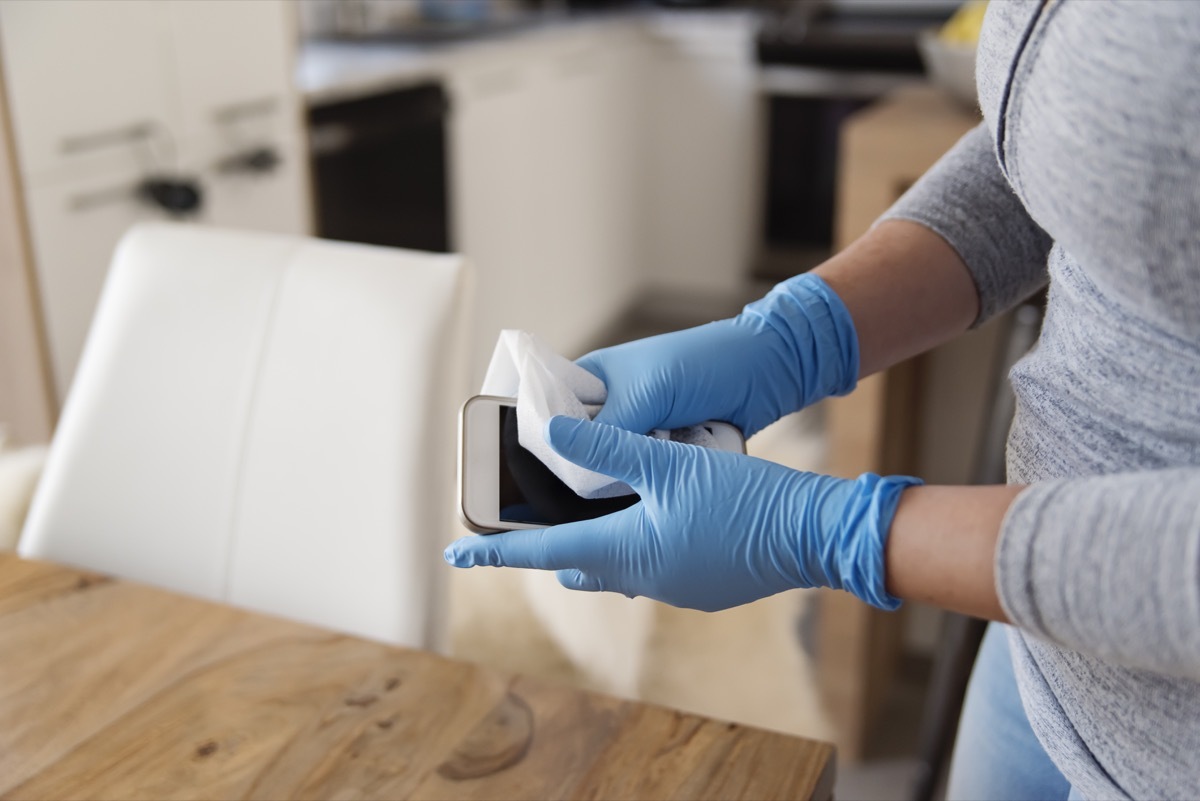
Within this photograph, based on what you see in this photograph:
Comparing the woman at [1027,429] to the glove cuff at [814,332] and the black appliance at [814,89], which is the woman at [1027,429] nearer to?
the glove cuff at [814,332]

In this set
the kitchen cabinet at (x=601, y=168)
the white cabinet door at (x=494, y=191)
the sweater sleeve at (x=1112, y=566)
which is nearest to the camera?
the sweater sleeve at (x=1112, y=566)

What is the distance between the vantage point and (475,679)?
0.78 m

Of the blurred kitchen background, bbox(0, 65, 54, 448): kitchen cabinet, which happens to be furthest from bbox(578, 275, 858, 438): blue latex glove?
bbox(0, 65, 54, 448): kitchen cabinet

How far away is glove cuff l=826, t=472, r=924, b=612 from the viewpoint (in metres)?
0.56

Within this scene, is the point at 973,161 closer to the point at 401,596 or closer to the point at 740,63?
the point at 401,596

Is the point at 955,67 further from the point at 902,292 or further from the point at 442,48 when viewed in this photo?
the point at 442,48

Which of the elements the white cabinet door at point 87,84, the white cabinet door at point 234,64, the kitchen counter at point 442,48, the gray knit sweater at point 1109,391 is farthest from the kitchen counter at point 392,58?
the gray knit sweater at point 1109,391

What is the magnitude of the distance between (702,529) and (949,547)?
135mm

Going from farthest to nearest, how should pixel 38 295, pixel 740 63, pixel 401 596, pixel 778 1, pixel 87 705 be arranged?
1. pixel 778 1
2. pixel 740 63
3. pixel 38 295
4. pixel 401 596
5. pixel 87 705

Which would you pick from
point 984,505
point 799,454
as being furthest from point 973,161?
point 799,454

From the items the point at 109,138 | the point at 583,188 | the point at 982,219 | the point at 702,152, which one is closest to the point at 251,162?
the point at 109,138

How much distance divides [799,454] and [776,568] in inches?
71.5

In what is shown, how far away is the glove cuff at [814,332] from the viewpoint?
2.57ft

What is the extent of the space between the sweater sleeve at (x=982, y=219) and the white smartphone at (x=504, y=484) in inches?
12.4
